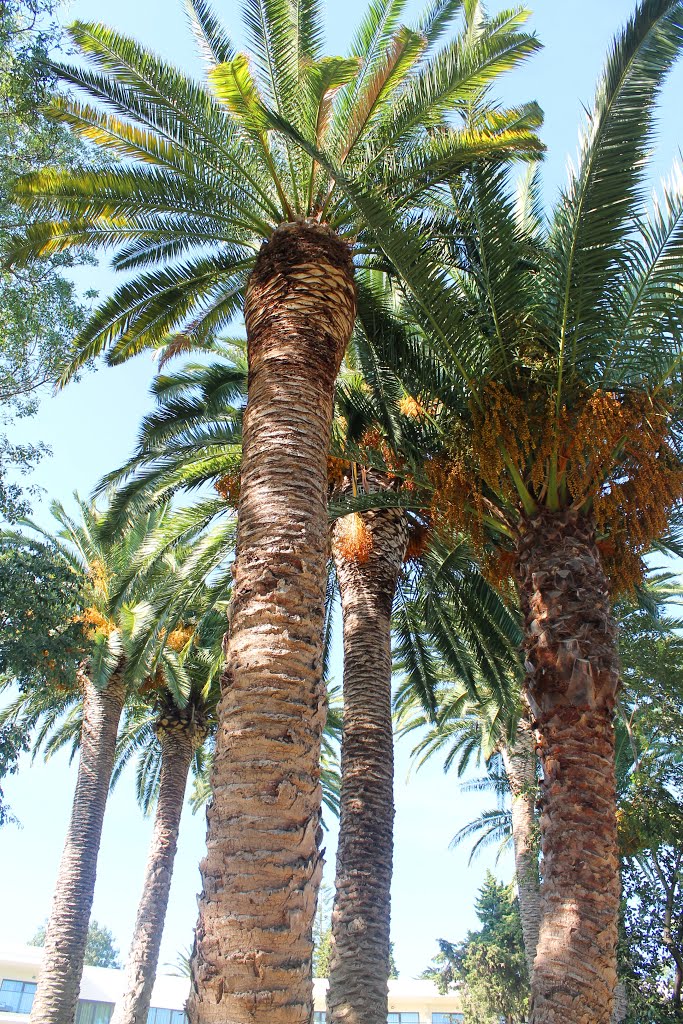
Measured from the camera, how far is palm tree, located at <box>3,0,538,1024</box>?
4484mm

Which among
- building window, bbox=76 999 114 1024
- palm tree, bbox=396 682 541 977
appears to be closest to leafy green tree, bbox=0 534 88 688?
palm tree, bbox=396 682 541 977

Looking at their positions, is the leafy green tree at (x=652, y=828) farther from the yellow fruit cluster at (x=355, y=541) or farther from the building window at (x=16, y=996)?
the building window at (x=16, y=996)

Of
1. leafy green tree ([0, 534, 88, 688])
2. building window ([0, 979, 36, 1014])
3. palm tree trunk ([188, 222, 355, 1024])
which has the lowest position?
building window ([0, 979, 36, 1014])

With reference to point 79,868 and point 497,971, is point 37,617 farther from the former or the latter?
point 497,971

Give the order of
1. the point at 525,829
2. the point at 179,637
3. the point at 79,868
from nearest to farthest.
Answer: the point at 79,868 → the point at 179,637 → the point at 525,829

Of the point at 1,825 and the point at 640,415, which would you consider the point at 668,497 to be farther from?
the point at 1,825

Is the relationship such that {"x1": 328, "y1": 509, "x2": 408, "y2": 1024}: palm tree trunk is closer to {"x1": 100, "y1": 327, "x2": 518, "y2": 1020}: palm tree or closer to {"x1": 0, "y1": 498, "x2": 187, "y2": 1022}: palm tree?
{"x1": 100, "y1": 327, "x2": 518, "y2": 1020}: palm tree

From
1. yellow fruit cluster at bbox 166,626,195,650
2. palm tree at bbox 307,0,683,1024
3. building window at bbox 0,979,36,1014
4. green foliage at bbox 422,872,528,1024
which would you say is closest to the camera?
palm tree at bbox 307,0,683,1024

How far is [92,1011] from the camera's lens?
33.2m

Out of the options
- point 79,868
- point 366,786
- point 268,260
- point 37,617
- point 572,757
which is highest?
point 268,260

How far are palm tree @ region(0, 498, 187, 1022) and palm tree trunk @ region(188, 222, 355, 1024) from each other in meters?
7.69

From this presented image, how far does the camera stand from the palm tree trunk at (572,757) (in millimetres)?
5617

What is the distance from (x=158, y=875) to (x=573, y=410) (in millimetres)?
14434

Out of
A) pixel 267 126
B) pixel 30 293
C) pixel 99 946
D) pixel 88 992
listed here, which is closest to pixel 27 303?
pixel 30 293
